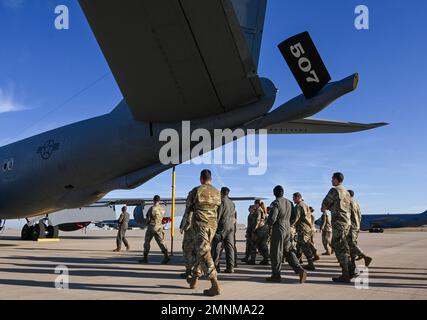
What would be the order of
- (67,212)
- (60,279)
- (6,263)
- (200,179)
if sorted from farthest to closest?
1. (67,212)
2. (6,263)
3. (60,279)
4. (200,179)

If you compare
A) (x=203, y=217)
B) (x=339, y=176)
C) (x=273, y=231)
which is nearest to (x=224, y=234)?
(x=273, y=231)

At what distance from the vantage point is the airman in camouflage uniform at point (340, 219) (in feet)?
23.6

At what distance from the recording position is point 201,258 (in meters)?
5.88

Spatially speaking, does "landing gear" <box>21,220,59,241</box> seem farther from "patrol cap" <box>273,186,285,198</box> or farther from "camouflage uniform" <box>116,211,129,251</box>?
"patrol cap" <box>273,186,285,198</box>

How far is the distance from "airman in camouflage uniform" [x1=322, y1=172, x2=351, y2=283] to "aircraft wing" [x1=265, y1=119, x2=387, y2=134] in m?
2.74

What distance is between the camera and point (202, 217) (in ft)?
20.4

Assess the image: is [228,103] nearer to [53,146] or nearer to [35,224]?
[53,146]

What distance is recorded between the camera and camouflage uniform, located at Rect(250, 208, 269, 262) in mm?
10469

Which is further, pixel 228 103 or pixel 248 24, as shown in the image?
pixel 248 24

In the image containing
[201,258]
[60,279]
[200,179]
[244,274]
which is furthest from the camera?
[244,274]

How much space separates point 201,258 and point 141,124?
431cm

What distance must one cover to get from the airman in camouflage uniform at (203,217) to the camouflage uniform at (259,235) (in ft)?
14.1

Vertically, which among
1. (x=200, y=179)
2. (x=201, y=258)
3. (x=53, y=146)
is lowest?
(x=201, y=258)
